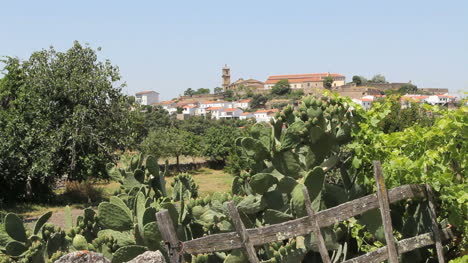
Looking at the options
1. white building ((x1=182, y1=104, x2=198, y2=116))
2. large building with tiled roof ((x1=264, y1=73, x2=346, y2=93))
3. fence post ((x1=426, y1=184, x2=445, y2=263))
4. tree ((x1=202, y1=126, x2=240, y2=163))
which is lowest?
tree ((x1=202, y1=126, x2=240, y2=163))

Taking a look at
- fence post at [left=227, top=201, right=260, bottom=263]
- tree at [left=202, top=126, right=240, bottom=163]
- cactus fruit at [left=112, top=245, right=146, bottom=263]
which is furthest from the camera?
tree at [left=202, top=126, right=240, bottom=163]

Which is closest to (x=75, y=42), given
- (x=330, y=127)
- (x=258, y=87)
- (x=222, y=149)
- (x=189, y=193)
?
(x=189, y=193)

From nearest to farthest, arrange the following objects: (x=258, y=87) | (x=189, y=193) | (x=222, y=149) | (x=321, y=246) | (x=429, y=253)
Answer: (x=321, y=246), (x=429, y=253), (x=189, y=193), (x=222, y=149), (x=258, y=87)

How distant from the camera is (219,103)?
11562 cm

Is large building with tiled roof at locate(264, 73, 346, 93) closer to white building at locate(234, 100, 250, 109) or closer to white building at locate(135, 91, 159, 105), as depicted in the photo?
white building at locate(234, 100, 250, 109)

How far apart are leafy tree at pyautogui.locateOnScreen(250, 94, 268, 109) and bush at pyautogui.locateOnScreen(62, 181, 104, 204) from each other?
9528 cm

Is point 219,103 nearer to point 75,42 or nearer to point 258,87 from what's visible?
point 258,87

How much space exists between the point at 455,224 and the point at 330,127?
3.61 ft

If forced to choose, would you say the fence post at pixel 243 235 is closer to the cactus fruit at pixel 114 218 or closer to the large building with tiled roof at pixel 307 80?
the cactus fruit at pixel 114 218

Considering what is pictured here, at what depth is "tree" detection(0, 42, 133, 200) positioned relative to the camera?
16625 mm

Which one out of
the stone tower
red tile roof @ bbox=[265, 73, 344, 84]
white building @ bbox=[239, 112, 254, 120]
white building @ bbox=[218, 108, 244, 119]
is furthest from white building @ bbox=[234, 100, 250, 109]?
the stone tower

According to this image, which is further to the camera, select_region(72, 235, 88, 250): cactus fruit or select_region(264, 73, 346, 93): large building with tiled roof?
select_region(264, 73, 346, 93): large building with tiled roof

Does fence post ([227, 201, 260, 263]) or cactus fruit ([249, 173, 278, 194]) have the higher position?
cactus fruit ([249, 173, 278, 194])

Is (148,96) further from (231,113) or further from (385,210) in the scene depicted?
(385,210)
